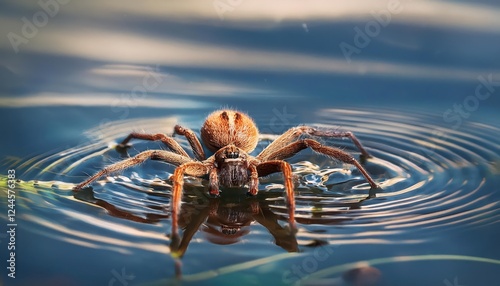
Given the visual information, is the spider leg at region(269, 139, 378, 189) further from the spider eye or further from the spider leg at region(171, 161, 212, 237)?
the spider leg at region(171, 161, 212, 237)

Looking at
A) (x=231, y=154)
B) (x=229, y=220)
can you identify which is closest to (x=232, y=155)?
(x=231, y=154)

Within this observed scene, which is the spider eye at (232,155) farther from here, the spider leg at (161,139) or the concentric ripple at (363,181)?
the spider leg at (161,139)

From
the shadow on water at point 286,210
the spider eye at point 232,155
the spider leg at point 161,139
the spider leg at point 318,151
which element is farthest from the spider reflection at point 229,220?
the spider leg at point 161,139

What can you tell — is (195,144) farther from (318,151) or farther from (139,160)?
(318,151)

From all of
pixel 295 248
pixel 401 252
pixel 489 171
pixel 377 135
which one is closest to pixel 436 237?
pixel 401 252

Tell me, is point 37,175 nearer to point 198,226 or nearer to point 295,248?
point 198,226
